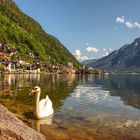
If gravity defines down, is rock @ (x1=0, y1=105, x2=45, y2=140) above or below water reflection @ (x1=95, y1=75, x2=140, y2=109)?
above

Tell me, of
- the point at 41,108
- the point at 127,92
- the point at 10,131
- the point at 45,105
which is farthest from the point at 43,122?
the point at 127,92

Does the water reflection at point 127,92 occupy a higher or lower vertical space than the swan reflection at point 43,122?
higher

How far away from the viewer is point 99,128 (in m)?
26.6

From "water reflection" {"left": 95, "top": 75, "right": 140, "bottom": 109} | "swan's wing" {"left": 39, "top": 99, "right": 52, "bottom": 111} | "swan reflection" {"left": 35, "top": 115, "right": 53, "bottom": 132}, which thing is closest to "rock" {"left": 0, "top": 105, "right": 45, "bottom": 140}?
"swan reflection" {"left": 35, "top": 115, "right": 53, "bottom": 132}

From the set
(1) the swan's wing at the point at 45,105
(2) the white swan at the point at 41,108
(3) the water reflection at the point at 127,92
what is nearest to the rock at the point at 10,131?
(2) the white swan at the point at 41,108

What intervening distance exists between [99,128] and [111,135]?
2139mm

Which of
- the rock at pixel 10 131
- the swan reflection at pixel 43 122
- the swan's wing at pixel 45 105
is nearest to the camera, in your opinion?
the rock at pixel 10 131

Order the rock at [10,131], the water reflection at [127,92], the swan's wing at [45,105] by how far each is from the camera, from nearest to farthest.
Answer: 1. the rock at [10,131]
2. the swan's wing at [45,105]
3. the water reflection at [127,92]

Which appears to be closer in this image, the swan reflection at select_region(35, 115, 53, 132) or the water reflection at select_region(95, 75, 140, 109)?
the swan reflection at select_region(35, 115, 53, 132)

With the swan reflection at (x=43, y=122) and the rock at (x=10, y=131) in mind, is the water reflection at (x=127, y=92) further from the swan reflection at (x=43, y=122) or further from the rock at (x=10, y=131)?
the rock at (x=10, y=131)

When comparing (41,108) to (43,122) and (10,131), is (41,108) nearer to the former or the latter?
(43,122)

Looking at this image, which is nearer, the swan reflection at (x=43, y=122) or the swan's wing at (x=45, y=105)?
the swan reflection at (x=43, y=122)

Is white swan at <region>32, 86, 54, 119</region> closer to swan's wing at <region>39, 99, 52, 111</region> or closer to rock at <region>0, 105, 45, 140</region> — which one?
swan's wing at <region>39, 99, 52, 111</region>

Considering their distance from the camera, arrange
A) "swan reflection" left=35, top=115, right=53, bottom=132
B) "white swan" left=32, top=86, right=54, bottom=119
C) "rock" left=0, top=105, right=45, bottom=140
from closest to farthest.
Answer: "rock" left=0, top=105, right=45, bottom=140 → "swan reflection" left=35, top=115, right=53, bottom=132 → "white swan" left=32, top=86, right=54, bottom=119
